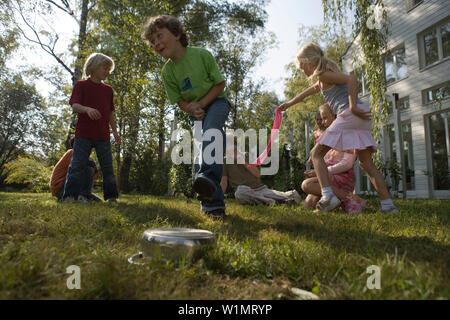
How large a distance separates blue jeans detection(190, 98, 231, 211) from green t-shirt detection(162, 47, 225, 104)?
0.49 feet

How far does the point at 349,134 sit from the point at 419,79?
30.1 feet

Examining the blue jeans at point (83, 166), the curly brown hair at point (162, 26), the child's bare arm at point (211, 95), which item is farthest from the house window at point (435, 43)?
the blue jeans at point (83, 166)

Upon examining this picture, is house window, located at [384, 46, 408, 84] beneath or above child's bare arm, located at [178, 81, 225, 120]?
above

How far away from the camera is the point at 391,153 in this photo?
39.5 ft

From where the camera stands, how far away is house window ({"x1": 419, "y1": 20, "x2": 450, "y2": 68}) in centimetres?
968

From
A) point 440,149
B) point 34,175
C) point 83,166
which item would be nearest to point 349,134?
point 83,166

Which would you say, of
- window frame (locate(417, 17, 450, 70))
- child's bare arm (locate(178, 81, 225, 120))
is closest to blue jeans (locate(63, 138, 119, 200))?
child's bare arm (locate(178, 81, 225, 120))

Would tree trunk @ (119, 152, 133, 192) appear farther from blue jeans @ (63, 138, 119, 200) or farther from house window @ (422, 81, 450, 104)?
house window @ (422, 81, 450, 104)

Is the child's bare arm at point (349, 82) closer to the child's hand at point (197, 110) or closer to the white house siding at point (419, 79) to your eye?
the child's hand at point (197, 110)

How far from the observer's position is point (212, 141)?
9.37ft

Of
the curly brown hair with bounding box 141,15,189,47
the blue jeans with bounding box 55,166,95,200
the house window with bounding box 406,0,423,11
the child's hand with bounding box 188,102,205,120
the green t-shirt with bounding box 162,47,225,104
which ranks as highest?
the house window with bounding box 406,0,423,11

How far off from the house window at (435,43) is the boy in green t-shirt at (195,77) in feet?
31.6
